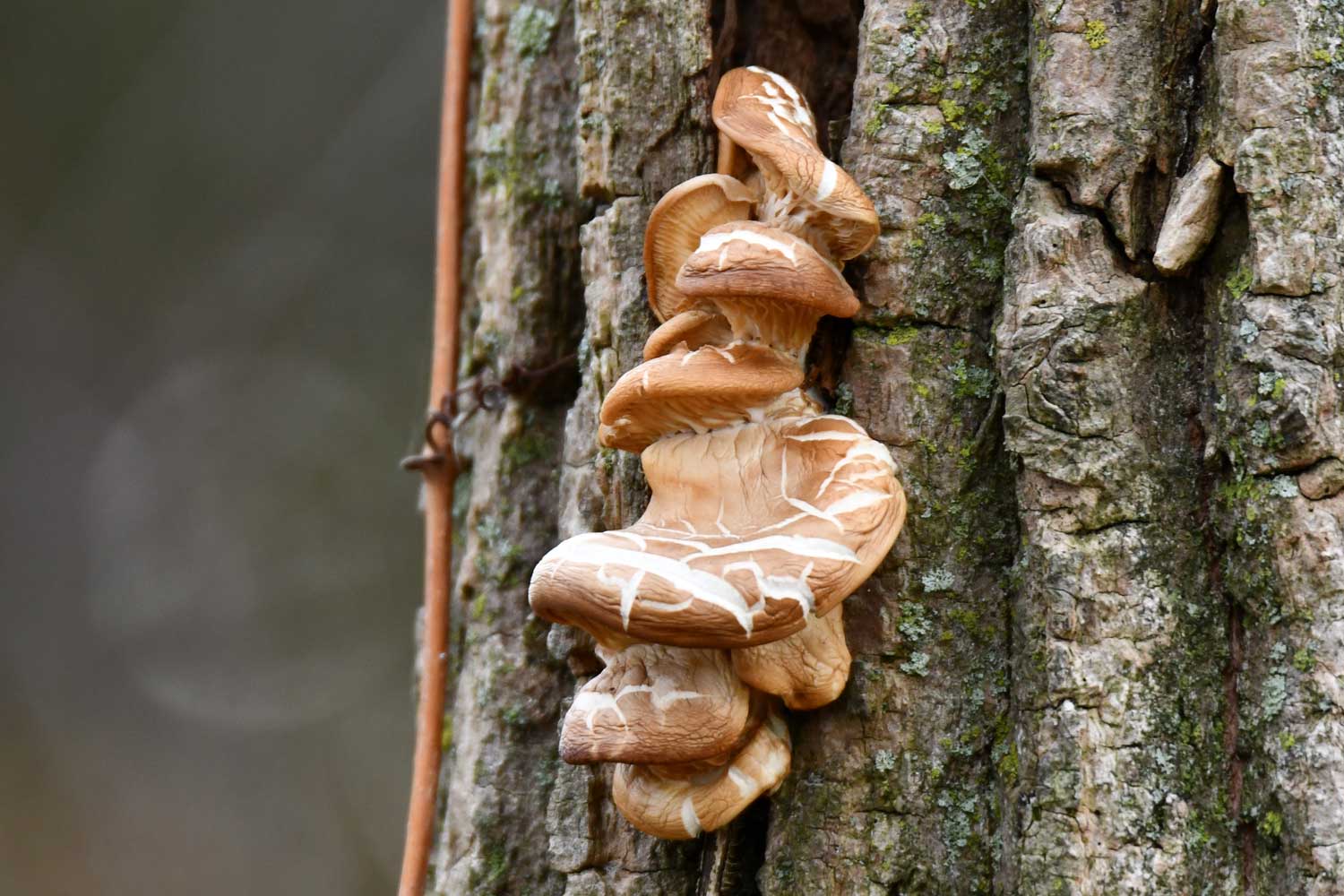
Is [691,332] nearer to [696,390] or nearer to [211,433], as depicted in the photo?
[696,390]

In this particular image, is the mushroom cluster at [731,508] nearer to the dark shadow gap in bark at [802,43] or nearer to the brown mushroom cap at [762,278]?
the brown mushroom cap at [762,278]

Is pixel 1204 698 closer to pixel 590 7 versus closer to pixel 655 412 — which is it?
pixel 655 412

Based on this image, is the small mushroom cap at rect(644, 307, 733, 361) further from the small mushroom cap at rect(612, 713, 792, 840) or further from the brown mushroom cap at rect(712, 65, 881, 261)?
the small mushroom cap at rect(612, 713, 792, 840)

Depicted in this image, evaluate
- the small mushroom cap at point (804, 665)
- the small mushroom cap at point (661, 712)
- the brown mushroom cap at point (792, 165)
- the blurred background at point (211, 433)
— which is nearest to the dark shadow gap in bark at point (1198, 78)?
the brown mushroom cap at point (792, 165)

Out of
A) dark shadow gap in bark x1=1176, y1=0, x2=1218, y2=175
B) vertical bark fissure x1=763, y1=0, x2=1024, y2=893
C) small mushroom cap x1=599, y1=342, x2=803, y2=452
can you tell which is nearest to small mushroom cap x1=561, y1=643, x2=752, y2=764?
vertical bark fissure x1=763, y1=0, x2=1024, y2=893

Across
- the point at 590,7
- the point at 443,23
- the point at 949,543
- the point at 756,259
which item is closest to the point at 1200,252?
the point at 949,543

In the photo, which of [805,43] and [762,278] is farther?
[805,43]

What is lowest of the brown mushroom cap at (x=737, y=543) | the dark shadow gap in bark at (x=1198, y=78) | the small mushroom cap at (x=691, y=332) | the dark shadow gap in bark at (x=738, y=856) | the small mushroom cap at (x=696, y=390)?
the dark shadow gap in bark at (x=738, y=856)

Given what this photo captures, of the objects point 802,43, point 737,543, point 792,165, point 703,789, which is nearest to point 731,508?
point 737,543
